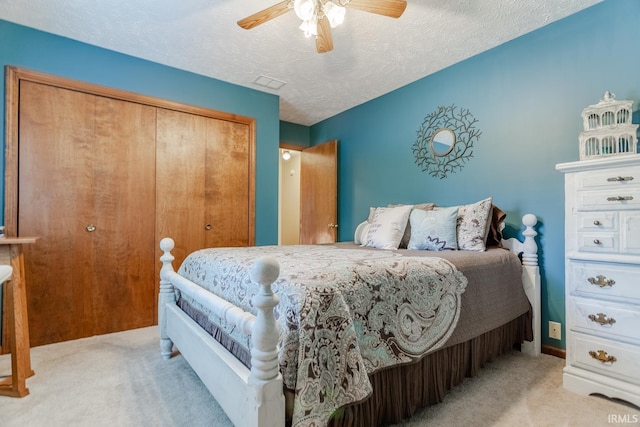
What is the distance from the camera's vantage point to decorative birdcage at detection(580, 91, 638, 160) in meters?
1.73

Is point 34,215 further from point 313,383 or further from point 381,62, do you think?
point 381,62

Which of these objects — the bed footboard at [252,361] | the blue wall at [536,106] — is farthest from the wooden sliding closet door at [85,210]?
the blue wall at [536,106]

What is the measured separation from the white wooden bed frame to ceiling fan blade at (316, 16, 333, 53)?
157 centimetres

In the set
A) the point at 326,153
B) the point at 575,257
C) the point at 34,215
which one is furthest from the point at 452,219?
the point at 34,215

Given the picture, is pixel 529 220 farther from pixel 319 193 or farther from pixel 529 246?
pixel 319 193

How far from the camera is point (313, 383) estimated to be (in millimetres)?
1010

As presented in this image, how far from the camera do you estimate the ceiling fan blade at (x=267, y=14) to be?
5.64ft

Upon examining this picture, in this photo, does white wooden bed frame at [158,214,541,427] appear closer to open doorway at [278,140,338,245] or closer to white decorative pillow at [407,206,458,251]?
white decorative pillow at [407,206,458,251]

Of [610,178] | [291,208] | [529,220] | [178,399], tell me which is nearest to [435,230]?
[529,220]

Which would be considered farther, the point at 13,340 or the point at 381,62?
the point at 381,62

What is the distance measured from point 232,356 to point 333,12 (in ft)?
6.06

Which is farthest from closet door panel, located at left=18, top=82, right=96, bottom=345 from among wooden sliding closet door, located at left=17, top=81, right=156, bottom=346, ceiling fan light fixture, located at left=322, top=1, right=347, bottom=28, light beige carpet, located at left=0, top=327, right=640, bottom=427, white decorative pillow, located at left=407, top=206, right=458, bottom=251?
white decorative pillow, located at left=407, top=206, right=458, bottom=251

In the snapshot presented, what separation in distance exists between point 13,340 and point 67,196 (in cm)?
123

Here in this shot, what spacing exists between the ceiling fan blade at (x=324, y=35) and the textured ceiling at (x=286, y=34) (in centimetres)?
37
